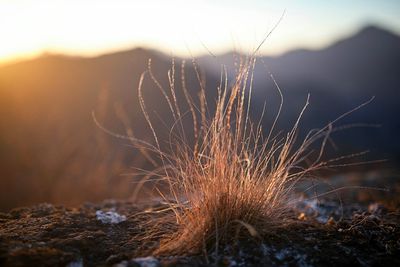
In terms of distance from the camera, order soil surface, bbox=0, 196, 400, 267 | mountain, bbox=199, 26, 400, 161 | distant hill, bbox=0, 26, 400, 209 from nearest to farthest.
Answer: soil surface, bbox=0, 196, 400, 267
distant hill, bbox=0, 26, 400, 209
mountain, bbox=199, 26, 400, 161

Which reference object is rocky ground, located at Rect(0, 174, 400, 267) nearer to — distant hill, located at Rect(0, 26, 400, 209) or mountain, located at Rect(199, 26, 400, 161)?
distant hill, located at Rect(0, 26, 400, 209)

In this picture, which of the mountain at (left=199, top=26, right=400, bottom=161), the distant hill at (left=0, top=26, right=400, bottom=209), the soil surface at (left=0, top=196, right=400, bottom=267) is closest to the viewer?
the soil surface at (left=0, top=196, right=400, bottom=267)

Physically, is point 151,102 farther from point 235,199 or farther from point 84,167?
point 235,199

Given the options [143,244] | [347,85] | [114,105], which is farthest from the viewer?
[347,85]

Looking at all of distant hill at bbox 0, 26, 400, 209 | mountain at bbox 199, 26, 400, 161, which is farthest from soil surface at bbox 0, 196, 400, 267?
mountain at bbox 199, 26, 400, 161

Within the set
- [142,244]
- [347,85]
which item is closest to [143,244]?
[142,244]

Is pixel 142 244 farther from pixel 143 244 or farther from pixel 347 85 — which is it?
pixel 347 85
